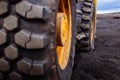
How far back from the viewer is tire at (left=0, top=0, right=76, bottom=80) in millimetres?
1835

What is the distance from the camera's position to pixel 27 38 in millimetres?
1830

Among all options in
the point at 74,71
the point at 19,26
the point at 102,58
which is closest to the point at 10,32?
the point at 19,26

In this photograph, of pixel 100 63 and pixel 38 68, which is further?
pixel 100 63

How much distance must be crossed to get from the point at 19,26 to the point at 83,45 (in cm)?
287

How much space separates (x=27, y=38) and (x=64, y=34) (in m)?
0.73

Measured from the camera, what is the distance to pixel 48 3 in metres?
1.91

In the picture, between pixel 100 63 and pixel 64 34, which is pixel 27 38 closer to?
pixel 64 34

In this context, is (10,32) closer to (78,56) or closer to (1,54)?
(1,54)

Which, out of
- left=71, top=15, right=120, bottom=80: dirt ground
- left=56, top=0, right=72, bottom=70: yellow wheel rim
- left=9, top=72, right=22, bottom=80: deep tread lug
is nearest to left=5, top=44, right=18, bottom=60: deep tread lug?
left=9, top=72, right=22, bottom=80: deep tread lug

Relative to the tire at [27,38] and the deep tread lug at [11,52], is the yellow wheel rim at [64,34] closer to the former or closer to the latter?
the tire at [27,38]

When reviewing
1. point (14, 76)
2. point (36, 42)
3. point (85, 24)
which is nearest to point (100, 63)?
point (85, 24)

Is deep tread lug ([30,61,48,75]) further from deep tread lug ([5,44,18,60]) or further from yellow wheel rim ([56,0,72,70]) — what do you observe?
yellow wheel rim ([56,0,72,70])

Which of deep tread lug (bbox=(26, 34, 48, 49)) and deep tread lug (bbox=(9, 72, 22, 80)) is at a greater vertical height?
deep tread lug (bbox=(26, 34, 48, 49))

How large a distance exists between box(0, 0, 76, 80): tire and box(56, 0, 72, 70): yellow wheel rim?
1.14ft
